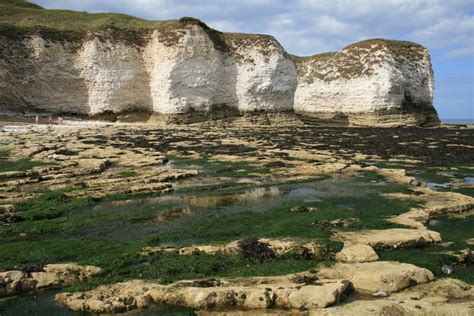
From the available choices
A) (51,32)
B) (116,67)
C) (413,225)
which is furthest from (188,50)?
(413,225)

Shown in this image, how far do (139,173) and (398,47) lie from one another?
54.5 metres

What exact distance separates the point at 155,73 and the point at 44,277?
4526 cm

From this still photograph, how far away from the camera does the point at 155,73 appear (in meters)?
50.7

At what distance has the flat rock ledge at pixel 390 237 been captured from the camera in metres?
9.03

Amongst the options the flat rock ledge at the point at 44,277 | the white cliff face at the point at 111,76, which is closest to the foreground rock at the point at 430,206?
the flat rock ledge at the point at 44,277

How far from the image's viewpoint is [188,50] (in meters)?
49.5

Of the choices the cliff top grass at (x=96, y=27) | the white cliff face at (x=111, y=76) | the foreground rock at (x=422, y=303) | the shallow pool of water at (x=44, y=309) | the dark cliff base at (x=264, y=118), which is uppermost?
the cliff top grass at (x=96, y=27)

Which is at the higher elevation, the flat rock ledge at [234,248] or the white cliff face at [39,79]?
the white cliff face at [39,79]

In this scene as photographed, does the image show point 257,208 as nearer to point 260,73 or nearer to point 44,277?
point 44,277

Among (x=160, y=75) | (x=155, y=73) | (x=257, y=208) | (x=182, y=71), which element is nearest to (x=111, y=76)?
(x=155, y=73)

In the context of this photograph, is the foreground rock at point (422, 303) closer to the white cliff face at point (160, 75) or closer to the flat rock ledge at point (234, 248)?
the flat rock ledge at point (234, 248)

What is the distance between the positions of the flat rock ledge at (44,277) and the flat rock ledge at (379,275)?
14.2 feet

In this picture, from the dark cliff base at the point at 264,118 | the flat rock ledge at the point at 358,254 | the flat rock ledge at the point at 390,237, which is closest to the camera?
the flat rock ledge at the point at 358,254

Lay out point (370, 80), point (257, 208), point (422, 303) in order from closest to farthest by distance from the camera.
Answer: point (422, 303)
point (257, 208)
point (370, 80)
